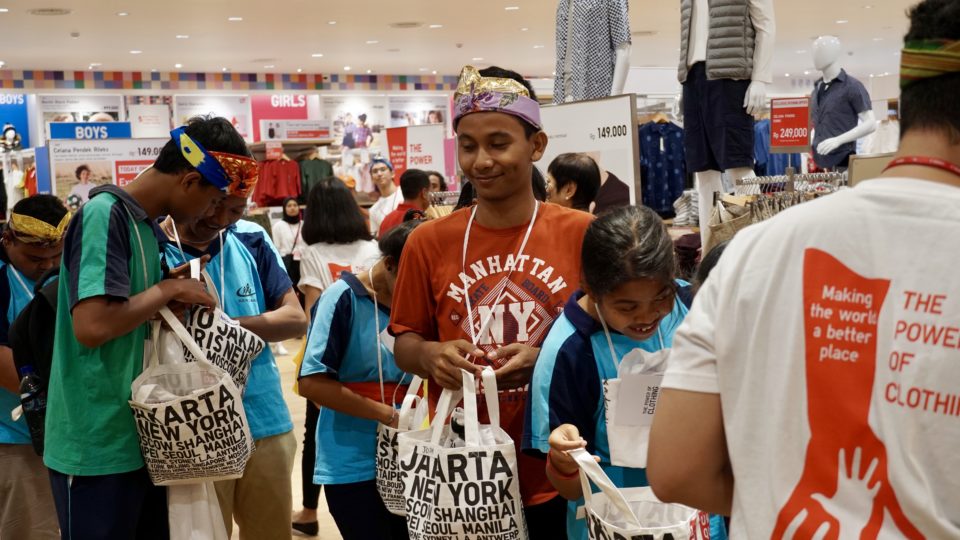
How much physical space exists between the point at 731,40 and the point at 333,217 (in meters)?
2.54

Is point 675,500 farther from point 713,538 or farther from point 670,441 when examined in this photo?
point 713,538

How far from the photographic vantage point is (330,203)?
Answer: 5684 millimetres

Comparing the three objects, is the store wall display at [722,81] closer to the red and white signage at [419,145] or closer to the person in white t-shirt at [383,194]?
the person in white t-shirt at [383,194]

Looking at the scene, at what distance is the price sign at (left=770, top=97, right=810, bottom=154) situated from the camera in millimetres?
5699

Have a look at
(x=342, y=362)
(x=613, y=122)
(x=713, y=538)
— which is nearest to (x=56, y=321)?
(x=342, y=362)

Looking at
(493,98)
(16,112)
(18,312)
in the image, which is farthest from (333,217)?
(16,112)

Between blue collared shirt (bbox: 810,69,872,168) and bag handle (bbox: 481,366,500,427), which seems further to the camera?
blue collared shirt (bbox: 810,69,872,168)

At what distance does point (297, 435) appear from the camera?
645cm

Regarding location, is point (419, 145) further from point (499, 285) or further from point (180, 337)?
point (499, 285)

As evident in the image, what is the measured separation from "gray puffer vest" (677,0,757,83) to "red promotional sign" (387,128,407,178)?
6921 millimetres

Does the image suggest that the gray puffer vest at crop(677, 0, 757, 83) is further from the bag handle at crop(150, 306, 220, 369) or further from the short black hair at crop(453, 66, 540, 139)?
the bag handle at crop(150, 306, 220, 369)

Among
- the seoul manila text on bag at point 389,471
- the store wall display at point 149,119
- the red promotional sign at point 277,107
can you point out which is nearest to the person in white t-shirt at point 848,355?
the seoul manila text on bag at point 389,471

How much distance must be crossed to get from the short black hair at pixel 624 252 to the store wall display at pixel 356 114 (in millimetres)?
21960

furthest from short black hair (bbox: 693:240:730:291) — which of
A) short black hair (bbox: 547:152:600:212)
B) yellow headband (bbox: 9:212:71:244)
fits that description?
yellow headband (bbox: 9:212:71:244)
